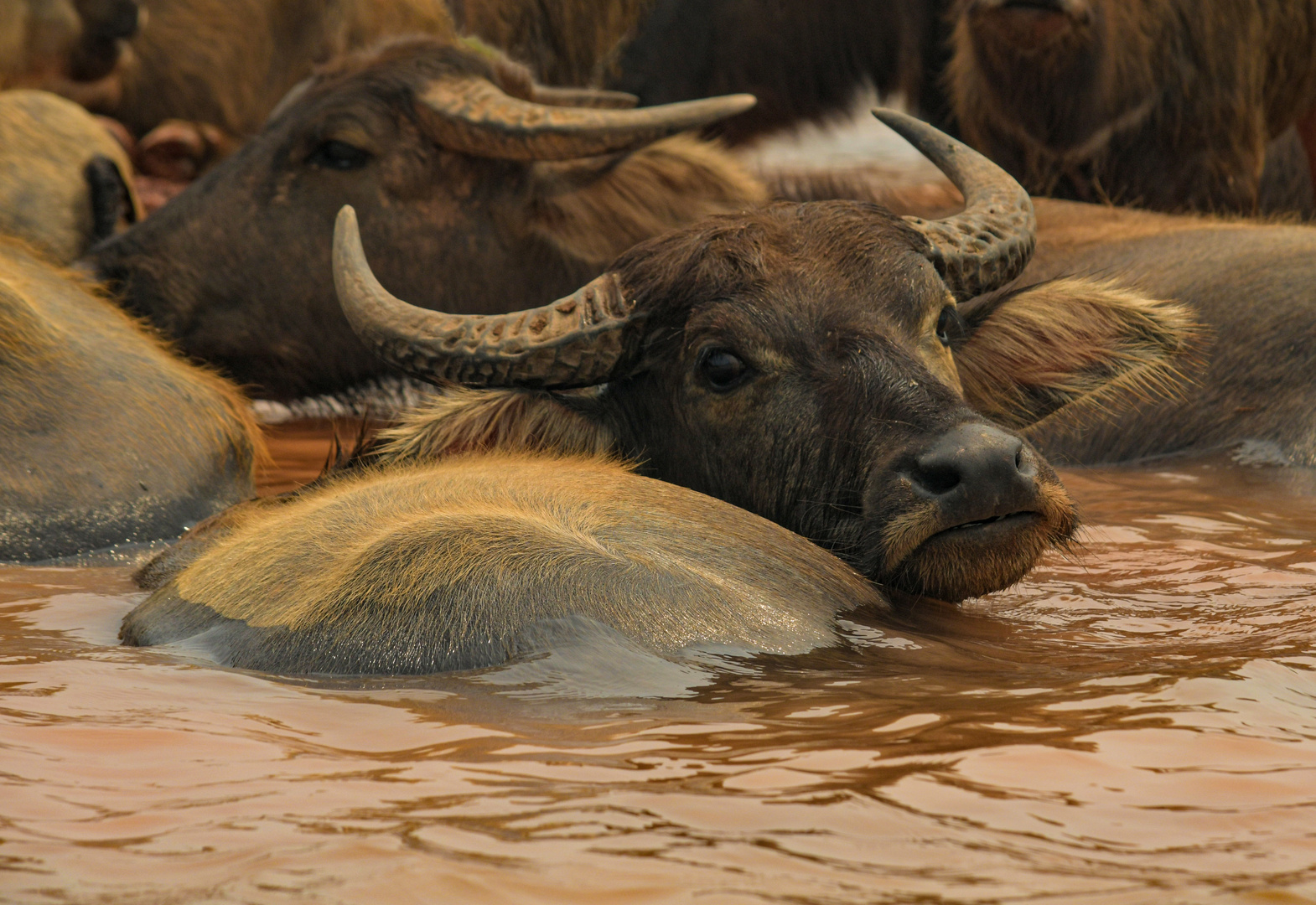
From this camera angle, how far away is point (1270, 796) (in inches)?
97.8

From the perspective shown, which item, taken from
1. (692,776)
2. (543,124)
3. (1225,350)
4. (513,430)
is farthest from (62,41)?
(692,776)

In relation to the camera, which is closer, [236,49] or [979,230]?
[979,230]

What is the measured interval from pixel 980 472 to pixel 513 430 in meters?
1.40

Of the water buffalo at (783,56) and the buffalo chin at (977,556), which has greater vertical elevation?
the water buffalo at (783,56)

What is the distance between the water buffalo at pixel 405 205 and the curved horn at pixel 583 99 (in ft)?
1.43

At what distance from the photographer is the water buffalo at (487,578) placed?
3170 millimetres

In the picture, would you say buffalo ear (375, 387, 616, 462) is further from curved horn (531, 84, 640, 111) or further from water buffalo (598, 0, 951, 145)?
water buffalo (598, 0, 951, 145)

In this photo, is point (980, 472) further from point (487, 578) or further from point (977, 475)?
point (487, 578)

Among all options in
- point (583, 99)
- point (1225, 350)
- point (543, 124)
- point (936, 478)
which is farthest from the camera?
point (583, 99)

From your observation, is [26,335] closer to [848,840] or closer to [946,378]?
[946,378]

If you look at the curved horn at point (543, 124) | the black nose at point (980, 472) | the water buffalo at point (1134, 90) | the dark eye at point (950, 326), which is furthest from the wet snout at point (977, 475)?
the water buffalo at point (1134, 90)

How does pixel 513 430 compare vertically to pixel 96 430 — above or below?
above

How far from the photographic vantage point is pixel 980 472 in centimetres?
372

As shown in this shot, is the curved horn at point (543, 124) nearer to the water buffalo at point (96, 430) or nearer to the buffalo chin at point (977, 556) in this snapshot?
the water buffalo at point (96, 430)
